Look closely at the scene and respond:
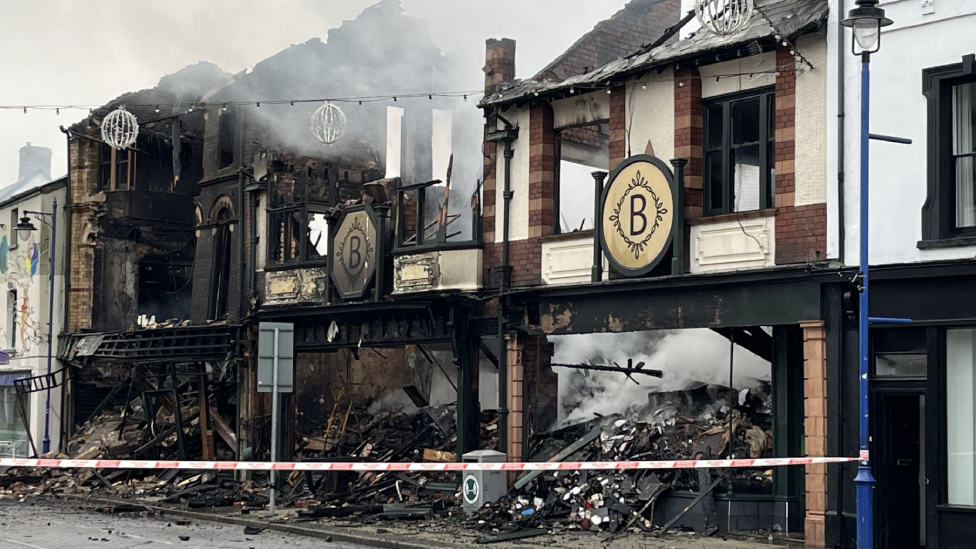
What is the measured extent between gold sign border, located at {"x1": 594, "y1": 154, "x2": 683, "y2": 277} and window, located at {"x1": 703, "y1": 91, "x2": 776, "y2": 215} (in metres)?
0.53

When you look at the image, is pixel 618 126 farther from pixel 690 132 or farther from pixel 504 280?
pixel 504 280

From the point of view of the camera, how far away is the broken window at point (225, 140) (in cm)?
2967

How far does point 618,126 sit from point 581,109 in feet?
3.20

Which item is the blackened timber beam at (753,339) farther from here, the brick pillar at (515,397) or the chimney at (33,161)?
the chimney at (33,161)

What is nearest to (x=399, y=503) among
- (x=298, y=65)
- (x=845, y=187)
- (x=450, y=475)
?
(x=450, y=475)

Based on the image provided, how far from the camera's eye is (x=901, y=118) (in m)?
15.1

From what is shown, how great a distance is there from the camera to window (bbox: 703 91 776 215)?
17016 millimetres

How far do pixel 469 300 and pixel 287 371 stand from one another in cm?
326

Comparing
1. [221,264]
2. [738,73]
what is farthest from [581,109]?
[221,264]

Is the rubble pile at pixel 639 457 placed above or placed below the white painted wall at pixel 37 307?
below

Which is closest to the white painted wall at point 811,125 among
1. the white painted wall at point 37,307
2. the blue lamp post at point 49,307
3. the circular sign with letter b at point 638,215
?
the circular sign with letter b at point 638,215

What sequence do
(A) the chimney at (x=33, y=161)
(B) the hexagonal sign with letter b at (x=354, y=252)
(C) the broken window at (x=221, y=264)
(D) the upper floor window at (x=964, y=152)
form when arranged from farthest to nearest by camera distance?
(A) the chimney at (x=33, y=161)
(C) the broken window at (x=221, y=264)
(B) the hexagonal sign with letter b at (x=354, y=252)
(D) the upper floor window at (x=964, y=152)

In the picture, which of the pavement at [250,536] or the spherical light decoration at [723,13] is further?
the spherical light decoration at [723,13]

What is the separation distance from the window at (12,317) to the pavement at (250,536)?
1389cm
